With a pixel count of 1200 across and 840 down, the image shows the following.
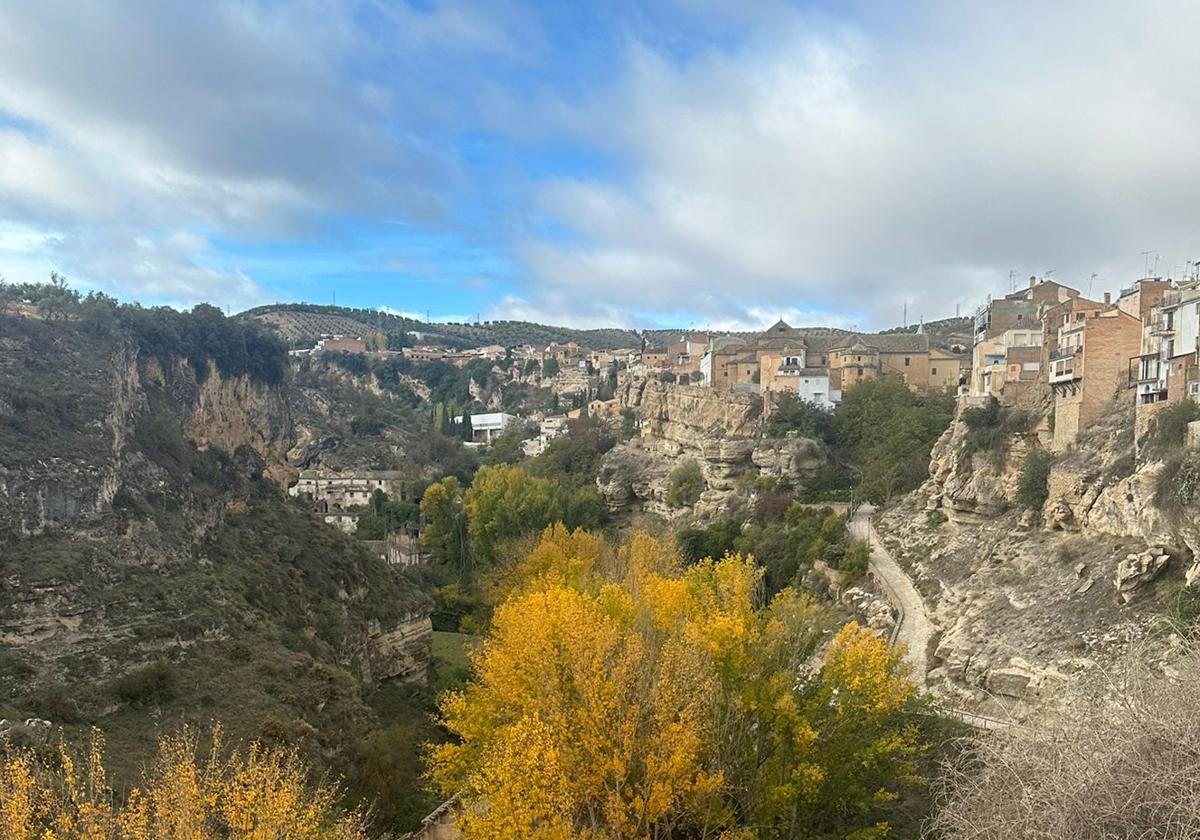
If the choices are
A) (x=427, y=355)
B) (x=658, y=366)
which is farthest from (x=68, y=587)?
(x=427, y=355)

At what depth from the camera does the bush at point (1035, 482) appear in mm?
27453

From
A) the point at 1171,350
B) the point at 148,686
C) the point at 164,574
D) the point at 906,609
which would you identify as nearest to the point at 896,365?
the point at 1171,350

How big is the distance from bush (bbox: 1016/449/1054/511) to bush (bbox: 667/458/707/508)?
2137 centimetres

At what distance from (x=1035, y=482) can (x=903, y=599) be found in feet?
20.0

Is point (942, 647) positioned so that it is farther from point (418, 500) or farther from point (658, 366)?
point (658, 366)

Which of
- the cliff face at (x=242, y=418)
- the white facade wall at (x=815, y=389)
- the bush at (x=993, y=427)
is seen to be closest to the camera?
the bush at (x=993, y=427)

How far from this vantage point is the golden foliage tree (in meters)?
11.9

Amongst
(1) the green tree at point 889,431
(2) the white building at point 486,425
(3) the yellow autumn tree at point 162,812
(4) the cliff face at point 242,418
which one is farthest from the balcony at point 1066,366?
(2) the white building at point 486,425

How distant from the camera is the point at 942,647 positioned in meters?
22.5

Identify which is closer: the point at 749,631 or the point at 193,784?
the point at 193,784

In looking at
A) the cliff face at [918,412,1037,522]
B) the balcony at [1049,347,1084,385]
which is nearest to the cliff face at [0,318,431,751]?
the cliff face at [918,412,1037,522]

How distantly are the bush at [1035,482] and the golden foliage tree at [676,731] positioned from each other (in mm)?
14826

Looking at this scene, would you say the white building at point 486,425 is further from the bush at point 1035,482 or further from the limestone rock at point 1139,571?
the limestone rock at point 1139,571

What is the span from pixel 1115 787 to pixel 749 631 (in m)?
7.69
